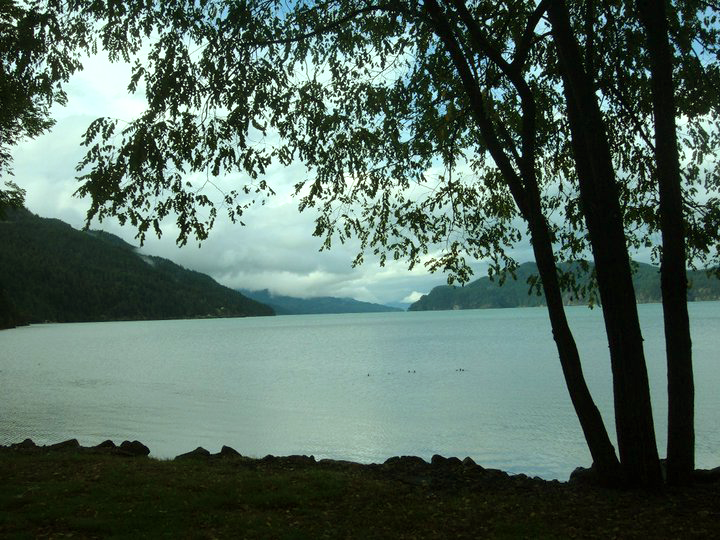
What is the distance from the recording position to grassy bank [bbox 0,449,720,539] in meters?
6.58

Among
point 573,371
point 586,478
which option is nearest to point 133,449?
point 586,478

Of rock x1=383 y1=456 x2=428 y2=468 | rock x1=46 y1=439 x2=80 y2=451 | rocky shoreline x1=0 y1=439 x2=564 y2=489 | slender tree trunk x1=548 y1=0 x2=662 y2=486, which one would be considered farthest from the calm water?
slender tree trunk x1=548 y1=0 x2=662 y2=486

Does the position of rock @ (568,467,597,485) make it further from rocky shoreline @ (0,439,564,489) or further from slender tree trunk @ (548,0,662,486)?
slender tree trunk @ (548,0,662,486)

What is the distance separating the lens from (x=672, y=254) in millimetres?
8133

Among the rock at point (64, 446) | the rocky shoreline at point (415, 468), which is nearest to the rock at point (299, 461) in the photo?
the rocky shoreline at point (415, 468)

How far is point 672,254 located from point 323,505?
5900 mm

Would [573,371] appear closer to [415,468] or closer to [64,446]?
[415,468]

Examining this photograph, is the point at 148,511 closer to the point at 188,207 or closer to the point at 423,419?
the point at 188,207

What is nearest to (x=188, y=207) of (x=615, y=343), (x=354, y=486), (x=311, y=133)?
(x=311, y=133)

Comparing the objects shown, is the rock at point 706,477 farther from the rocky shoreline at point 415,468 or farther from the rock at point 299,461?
the rock at point 299,461

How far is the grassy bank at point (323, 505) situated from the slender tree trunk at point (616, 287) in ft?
1.92

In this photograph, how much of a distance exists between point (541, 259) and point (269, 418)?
1924cm

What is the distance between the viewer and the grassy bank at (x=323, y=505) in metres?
6.58

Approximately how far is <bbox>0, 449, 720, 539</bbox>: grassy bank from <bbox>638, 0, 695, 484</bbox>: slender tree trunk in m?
0.70
